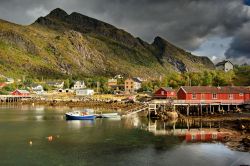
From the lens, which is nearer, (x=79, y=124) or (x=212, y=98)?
(x=79, y=124)

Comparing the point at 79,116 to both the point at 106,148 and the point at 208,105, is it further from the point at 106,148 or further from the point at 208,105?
the point at 106,148

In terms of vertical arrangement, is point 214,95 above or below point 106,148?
above

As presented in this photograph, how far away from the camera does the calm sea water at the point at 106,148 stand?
43728mm

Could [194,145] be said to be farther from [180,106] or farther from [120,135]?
[180,106]

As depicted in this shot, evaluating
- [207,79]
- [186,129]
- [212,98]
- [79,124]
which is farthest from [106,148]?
[207,79]

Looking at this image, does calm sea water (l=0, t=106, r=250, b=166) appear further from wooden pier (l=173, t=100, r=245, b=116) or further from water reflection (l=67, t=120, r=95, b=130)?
wooden pier (l=173, t=100, r=245, b=116)

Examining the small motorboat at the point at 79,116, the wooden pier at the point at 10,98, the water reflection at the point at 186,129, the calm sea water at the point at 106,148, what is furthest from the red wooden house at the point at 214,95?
the wooden pier at the point at 10,98

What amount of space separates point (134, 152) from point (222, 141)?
50.9ft

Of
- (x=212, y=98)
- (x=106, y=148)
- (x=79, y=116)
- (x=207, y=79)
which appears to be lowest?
(x=106, y=148)

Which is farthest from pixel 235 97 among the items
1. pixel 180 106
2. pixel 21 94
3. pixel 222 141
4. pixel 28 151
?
pixel 21 94

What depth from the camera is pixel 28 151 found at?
1933 inches

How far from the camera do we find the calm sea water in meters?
43.7

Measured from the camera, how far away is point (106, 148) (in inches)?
1997

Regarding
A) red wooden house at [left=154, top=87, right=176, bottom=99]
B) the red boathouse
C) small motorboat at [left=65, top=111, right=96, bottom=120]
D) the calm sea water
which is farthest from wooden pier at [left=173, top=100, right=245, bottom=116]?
small motorboat at [left=65, top=111, right=96, bottom=120]
